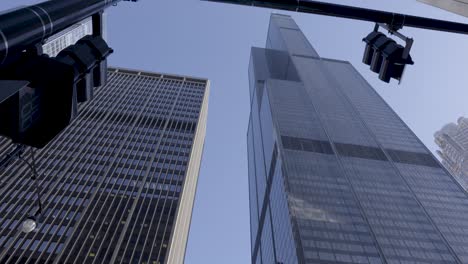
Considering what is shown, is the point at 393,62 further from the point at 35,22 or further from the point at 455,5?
the point at 455,5

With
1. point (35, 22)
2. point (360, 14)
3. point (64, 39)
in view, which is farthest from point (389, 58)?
point (64, 39)

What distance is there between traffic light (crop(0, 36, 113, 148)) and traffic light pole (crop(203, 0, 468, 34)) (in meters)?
4.21

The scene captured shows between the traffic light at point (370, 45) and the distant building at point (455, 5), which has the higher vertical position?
the distant building at point (455, 5)

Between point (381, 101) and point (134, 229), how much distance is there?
127m

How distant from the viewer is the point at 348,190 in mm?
108625

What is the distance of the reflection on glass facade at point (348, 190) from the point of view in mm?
89688

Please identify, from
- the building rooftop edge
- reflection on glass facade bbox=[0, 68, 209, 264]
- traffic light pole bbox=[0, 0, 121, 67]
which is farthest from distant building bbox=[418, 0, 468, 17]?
the building rooftop edge

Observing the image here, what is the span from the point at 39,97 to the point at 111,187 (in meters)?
93.9

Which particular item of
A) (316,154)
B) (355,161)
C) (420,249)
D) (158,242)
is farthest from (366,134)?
(158,242)

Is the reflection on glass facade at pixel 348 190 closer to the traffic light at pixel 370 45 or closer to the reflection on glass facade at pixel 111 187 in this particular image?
the reflection on glass facade at pixel 111 187

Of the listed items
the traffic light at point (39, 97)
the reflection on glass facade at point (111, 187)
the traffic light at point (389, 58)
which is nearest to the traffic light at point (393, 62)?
the traffic light at point (389, 58)

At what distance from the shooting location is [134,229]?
82.2 meters

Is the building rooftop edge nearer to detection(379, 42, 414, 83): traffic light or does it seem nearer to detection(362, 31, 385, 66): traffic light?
detection(362, 31, 385, 66): traffic light

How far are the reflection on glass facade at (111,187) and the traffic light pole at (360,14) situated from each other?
165 ft
